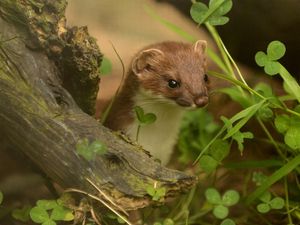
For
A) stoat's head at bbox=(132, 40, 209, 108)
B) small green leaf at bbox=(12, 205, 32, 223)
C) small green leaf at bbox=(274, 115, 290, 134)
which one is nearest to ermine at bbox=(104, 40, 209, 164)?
stoat's head at bbox=(132, 40, 209, 108)

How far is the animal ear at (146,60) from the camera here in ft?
7.84

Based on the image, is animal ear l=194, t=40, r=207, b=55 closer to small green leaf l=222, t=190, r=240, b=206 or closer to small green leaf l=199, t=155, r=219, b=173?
small green leaf l=199, t=155, r=219, b=173

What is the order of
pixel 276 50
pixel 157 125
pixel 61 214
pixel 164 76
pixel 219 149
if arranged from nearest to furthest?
pixel 61 214 < pixel 276 50 < pixel 219 149 < pixel 164 76 < pixel 157 125

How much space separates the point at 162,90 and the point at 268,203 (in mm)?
570

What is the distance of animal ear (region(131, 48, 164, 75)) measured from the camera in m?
2.39

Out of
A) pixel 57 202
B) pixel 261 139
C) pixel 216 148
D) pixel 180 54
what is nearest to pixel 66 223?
pixel 57 202

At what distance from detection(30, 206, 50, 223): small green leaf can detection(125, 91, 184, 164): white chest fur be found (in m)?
0.63

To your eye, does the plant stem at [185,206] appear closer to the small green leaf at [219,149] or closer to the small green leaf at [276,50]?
the small green leaf at [219,149]

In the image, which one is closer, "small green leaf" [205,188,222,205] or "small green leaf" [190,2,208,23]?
"small green leaf" [190,2,208,23]

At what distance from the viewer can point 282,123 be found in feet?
6.96

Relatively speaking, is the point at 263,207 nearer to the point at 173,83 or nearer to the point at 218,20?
the point at 173,83

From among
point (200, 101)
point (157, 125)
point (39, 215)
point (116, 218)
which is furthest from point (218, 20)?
point (39, 215)

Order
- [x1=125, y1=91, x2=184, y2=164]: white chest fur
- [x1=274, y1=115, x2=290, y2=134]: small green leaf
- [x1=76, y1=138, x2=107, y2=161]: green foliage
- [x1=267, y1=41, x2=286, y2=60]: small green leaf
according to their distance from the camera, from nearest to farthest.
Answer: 1. [x1=76, y1=138, x2=107, y2=161]: green foliage
2. [x1=267, y1=41, x2=286, y2=60]: small green leaf
3. [x1=274, y1=115, x2=290, y2=134]: small green leaf
4. [x1=125, y1=91, x2=184, y2=164]: white chest fur

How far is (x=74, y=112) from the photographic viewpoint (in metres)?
1.89
